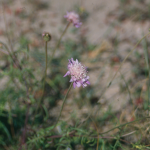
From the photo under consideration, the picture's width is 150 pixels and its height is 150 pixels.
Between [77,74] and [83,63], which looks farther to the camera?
[83,63]

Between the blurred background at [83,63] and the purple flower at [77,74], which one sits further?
the blurred background at [83,63]

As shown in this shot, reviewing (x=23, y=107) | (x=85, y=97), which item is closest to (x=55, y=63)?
(x=85, y=97)

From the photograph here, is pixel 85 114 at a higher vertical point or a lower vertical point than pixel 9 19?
lower

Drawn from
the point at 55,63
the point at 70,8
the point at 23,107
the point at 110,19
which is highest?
the point at 70,8

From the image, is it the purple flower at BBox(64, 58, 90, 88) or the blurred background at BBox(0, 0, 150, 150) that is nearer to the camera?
the purple flower at BBox(64, 58, 90, 88)

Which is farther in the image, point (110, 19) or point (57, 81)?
point (110, 19)

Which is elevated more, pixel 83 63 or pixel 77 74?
pixel 83 63

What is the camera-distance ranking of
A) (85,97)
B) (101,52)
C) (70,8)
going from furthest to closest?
(70,8) → (101,52) → (85,97)

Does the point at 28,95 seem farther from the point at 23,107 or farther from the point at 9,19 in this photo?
the point at 9,19
